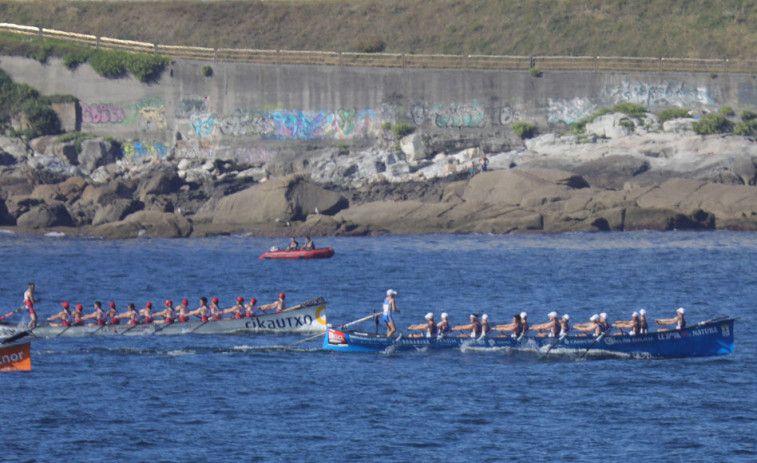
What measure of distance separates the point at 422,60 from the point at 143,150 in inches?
766

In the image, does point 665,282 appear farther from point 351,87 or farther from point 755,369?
point 351,87

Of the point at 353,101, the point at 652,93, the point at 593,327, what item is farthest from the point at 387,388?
the point at 652,93

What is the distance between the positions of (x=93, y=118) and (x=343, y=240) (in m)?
20.5

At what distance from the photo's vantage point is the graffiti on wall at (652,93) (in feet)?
238

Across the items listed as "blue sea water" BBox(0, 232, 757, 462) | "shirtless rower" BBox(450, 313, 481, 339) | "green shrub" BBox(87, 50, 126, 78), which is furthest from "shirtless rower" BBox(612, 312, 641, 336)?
"green shrub" BBox(87, 50, 126, 78)

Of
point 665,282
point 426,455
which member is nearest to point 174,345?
point 426,455

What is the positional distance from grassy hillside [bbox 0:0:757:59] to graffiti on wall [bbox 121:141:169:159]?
18100mm

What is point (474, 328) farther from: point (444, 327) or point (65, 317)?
Result: point (65, 317)

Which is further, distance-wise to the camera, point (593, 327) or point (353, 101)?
point (353, 101)

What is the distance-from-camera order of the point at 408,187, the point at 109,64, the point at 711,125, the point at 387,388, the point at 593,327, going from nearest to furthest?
the point at 387,388 → the point at 593,327 → the point at 408,187 → the point at 711,125 → the point at 109,64

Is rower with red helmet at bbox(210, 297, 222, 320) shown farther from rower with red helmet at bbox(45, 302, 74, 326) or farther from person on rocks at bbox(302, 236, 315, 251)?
person on rocks at bbox(302, 236, 315, 251)

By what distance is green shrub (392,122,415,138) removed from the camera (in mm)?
72250

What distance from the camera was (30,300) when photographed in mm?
40344

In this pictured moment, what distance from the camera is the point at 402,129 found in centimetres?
7231
